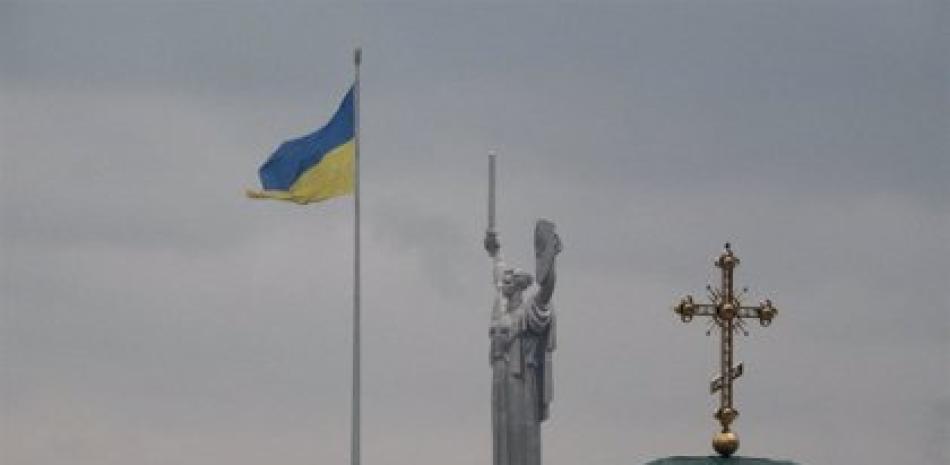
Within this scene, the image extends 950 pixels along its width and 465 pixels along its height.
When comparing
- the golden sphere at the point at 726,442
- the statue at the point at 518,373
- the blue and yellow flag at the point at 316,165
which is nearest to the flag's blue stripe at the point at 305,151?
the blue and yellow flag at the point at 316,165

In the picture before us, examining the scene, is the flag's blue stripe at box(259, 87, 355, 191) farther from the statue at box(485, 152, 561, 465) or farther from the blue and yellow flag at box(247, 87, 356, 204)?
the statue at box(485, 152, 561, 465)

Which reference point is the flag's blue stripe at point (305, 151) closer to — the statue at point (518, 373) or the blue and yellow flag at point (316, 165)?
the blue and yellow flag at point (316, 165)

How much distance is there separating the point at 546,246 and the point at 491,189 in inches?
128

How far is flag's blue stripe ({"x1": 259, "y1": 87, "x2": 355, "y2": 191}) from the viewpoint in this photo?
76.9 m

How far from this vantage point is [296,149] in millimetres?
77375

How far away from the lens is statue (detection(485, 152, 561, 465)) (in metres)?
80.8

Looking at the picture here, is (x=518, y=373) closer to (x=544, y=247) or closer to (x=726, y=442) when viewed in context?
(x=544, y=247)

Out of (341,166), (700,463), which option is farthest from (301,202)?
(700,463)

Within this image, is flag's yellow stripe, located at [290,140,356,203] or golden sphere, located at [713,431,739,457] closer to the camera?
golden sphere, located at [713,431,739,457]

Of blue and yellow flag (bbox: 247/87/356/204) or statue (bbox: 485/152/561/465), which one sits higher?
blue and yellow flag (bbox: 247/87/356/204)

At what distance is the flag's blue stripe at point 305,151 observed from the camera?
76.9 metres

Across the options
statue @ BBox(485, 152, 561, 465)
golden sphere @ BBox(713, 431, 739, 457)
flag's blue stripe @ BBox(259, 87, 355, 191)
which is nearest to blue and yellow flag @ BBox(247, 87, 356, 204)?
flag's blue stripe @ BBox(259, 87, 355, 191)

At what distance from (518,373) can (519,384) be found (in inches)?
9.7

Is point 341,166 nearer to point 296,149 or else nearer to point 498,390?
point 296,149
